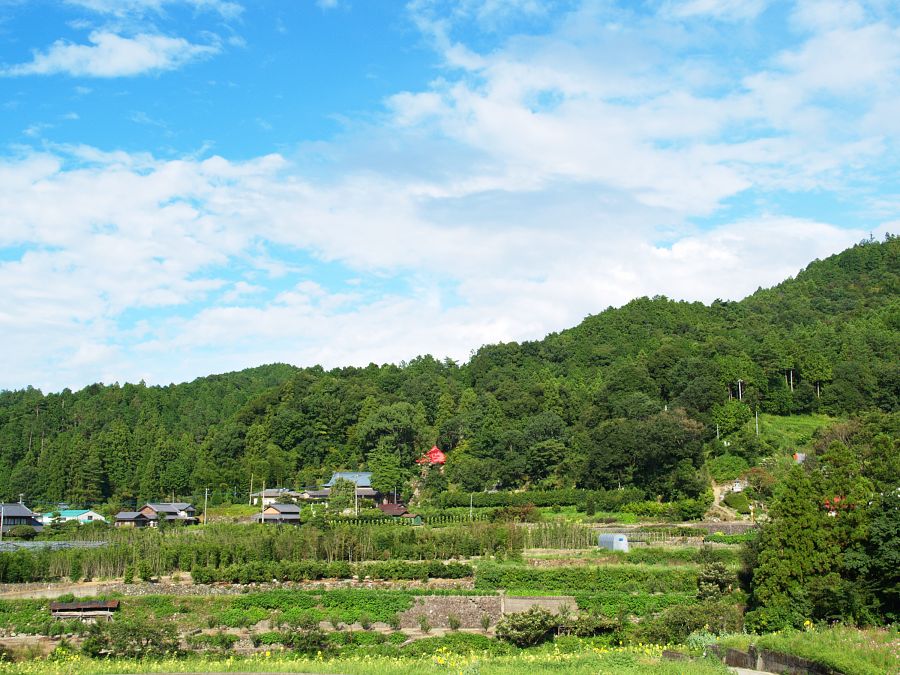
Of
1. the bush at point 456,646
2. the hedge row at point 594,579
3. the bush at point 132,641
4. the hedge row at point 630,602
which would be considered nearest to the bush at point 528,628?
the bush at point 456,646

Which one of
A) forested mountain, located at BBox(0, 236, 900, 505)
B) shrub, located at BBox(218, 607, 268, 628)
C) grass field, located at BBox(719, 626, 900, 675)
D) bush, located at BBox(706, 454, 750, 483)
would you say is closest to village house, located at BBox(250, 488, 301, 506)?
forested mountain, located at BBox(0, 236, 900, 505)

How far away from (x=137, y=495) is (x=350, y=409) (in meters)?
17.1

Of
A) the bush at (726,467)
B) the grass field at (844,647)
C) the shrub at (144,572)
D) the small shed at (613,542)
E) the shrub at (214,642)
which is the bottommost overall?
the shrub at (214,642)

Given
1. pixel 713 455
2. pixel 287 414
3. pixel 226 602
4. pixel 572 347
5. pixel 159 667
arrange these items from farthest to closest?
1. pixel 572 347
2. pixel 287 414
3. pixel 713 455
4. pixel 226 602
5. pixel 159 667

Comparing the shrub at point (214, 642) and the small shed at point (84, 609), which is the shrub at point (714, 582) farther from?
the small shed at point (84, 609)

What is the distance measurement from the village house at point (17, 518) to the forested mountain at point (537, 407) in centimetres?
1021

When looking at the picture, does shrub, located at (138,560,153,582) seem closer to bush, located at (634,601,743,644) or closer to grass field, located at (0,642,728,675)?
grass field, located at (0,642,728,675)

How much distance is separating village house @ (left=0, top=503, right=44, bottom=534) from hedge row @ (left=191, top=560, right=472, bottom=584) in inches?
847

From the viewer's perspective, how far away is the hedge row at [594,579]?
28.6 m

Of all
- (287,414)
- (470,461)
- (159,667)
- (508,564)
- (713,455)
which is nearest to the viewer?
(159,667)

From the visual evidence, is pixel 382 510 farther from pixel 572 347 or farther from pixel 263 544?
pixel 572 347

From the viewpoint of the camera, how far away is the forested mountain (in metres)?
48.8

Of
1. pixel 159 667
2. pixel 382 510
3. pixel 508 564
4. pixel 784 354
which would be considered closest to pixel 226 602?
pixel 508 564

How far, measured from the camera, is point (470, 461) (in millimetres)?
51906
